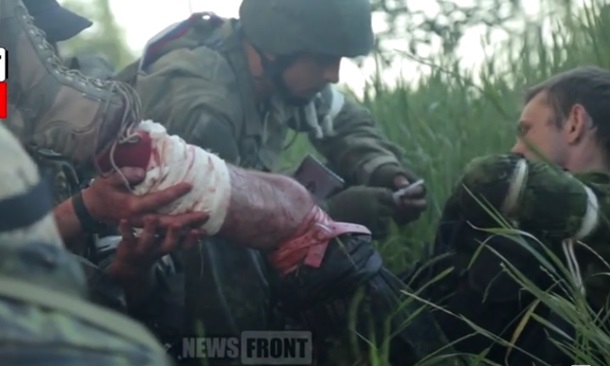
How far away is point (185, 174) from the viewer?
220 cm

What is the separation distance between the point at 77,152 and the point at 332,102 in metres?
0.50

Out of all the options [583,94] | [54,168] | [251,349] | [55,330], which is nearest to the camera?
[55,330]

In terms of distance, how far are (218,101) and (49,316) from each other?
47.5 inches

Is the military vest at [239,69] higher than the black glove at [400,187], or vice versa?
the military vest at [239,69]

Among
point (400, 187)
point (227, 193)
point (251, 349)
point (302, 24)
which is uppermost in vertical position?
point (302, 24)

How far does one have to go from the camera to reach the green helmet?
7.66ft

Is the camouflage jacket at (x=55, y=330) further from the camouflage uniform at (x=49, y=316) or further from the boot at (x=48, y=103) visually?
the boot at (x=48, y=103)

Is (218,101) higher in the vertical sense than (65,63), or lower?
lower

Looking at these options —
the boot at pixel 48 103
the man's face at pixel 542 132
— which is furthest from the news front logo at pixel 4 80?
the man's face at pixel 542 132

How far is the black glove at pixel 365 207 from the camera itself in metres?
2.36

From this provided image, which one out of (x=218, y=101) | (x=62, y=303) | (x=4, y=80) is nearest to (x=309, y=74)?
(x=218, y=101)

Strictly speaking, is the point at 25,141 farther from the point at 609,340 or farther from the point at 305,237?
the point at 609,340

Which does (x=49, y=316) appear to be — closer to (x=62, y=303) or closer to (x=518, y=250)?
(x=62, y=303)

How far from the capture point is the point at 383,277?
2.43 m
